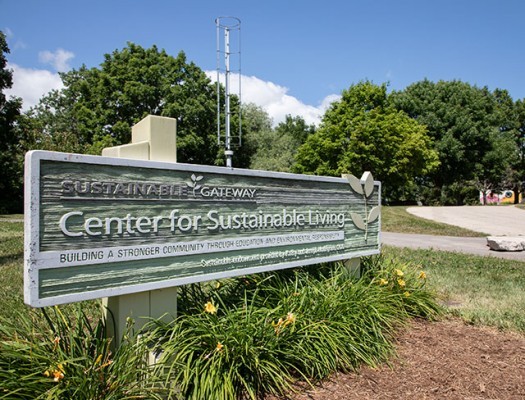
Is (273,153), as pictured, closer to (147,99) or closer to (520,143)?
(147,99)

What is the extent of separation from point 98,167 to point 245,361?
1.70 meters

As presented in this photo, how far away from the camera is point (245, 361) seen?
10.0 feet

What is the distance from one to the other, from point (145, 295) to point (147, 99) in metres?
30.6

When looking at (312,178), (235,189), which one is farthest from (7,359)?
(312,178)

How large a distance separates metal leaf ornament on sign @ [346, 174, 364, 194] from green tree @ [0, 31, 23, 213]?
30.4 metres

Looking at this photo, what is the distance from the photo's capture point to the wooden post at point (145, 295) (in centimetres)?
302

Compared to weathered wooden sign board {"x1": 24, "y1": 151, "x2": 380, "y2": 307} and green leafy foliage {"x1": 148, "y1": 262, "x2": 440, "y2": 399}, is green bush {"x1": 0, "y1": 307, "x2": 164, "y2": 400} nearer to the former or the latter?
green leafy foliage {"x1": 148, "y1": 262, "x2": 440, "y2": 399}

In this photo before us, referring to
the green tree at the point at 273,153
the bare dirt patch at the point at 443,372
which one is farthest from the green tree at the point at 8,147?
the bare dirt patch at the point at 443,372

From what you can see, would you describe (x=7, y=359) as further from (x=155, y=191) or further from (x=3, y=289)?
(x=3, y=289)

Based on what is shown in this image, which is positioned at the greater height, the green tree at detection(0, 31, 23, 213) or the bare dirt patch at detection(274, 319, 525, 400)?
the green tree at detection(0, 31, 23, 213)

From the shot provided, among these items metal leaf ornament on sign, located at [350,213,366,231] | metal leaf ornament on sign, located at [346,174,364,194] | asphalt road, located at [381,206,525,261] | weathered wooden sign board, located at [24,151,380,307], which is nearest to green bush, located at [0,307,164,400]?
weathered wooden sign board, located at [24,151,380,307]

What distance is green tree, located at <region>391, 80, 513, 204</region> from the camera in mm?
36688

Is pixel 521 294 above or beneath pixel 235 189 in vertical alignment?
beneath

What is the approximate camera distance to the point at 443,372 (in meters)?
3.62
